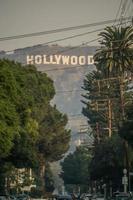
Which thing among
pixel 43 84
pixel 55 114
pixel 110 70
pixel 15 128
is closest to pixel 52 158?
pixel 55 114

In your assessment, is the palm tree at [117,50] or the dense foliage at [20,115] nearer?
the dense foliage at [20,115]

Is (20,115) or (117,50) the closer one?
(20,115)

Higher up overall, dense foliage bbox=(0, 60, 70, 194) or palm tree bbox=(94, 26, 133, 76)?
palm tree bbox=(94, 26, 133, 76)

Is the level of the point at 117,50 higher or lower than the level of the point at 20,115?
higher

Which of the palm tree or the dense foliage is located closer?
the dense foliage

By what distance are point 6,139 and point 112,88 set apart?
57.6 m

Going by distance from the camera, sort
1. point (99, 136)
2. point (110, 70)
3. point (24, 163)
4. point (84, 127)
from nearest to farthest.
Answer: point (24, 163) < point (110, 70) < point (99, 136) < point (84, 127)

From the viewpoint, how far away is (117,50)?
9875 centimetres

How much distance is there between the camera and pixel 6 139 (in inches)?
2749

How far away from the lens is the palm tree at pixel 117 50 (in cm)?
9744

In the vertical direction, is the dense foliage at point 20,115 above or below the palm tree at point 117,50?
below

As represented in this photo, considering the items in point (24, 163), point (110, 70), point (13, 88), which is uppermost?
point (110, 70)

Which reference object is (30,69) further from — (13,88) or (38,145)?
(13,88)

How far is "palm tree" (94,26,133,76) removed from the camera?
97438 mm
